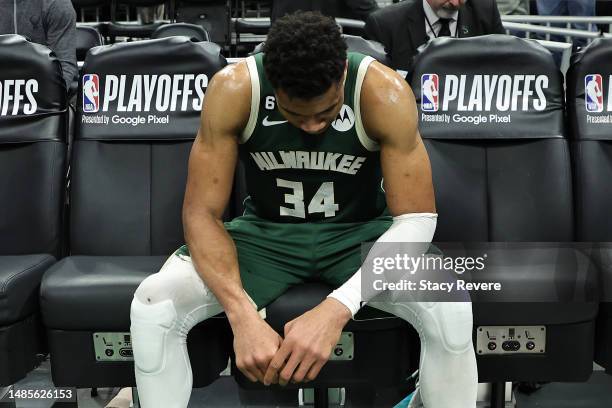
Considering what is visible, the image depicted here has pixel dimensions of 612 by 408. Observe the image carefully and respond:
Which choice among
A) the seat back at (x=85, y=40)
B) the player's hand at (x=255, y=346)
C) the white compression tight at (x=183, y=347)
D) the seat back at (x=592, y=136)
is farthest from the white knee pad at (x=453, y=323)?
the seat back at (x=85, y=40)

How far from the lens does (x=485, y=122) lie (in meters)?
2.42

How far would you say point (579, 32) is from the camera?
473 cm

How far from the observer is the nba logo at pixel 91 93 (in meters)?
2.47

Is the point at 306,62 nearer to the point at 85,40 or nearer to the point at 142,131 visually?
the point at 142,131

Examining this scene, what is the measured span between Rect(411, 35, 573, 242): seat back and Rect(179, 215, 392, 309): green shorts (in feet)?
1.59

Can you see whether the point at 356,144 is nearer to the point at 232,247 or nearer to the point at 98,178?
the point at 232,247

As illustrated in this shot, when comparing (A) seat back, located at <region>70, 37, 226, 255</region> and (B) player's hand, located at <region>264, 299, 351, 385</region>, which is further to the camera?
(A) seat back, located at <region>70, 37, 226, 255</region>

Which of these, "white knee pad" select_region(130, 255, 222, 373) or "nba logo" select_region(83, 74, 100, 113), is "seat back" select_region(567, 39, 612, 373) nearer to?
"white knee pad" select_region(130, 255, 222, 373)

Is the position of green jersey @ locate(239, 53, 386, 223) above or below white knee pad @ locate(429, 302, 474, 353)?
above

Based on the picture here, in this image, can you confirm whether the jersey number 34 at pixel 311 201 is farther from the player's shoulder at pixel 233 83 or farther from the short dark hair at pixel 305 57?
the short dark hair at pixel 305 57

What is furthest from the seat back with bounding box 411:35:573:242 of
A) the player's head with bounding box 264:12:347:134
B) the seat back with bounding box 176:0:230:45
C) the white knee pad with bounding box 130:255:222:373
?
the seat back with bounding box 176:0:230:45

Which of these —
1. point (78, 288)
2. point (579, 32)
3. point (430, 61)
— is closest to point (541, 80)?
point (430, 61)

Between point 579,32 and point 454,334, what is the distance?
353cm

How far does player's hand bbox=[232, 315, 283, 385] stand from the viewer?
1703 mm
